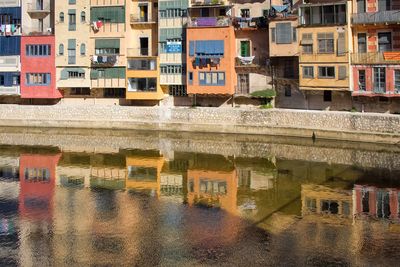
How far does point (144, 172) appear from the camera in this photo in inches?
1330

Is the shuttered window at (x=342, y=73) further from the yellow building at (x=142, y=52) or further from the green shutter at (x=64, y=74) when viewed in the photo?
the green shutter at (x=64, y=74)

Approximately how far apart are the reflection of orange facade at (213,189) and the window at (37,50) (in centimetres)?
2446

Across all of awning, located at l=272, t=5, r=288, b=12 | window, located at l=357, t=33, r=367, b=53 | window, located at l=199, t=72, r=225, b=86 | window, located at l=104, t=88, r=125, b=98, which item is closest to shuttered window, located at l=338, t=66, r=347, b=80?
window, located at l=357, t=33, r=367, b=53

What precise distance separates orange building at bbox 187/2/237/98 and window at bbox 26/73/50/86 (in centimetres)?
1373

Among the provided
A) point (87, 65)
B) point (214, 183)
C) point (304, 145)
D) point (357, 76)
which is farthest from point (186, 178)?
point (87, 65)

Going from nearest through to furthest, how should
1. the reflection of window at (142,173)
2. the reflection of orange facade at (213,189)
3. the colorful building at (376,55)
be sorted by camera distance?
the reflection of orange facade at (213,189), the reflection of window at (142,173), the colorful building at (376,55)

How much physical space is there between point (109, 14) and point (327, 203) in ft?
101

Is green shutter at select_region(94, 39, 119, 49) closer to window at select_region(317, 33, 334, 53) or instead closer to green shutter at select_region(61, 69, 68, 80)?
green shutter at select_region(61, 69, 68, 80)

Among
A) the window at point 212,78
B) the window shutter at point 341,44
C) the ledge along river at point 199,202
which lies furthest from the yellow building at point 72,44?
the window shutter at point 341,44

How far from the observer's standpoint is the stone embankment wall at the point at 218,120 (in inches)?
1535

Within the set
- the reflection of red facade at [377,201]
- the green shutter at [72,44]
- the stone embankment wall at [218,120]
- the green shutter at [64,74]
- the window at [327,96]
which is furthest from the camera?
the green shutter at [64,74]

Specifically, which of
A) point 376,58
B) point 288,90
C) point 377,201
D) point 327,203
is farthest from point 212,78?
point 377,201

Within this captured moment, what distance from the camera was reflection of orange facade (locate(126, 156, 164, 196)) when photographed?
30709 millimetres

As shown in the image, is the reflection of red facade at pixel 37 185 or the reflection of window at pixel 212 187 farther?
the reflection of window at pixel 212 187
